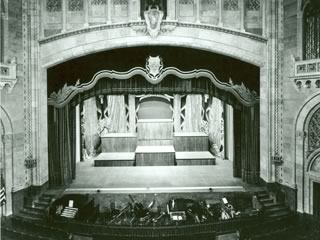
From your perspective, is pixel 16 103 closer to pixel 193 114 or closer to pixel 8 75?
pixel 8 75

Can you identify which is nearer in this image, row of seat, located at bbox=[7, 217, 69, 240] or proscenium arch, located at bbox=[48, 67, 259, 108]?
row of seat, located at bbox=[7, 217, 69, 240]

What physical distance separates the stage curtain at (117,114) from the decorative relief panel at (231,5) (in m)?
9.31

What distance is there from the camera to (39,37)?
40.2 feet

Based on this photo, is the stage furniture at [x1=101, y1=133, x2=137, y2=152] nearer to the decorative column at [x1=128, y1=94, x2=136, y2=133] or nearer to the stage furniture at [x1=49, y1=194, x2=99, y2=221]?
the decorative column at [x1=128, y1=94, x2=136, y2=133]

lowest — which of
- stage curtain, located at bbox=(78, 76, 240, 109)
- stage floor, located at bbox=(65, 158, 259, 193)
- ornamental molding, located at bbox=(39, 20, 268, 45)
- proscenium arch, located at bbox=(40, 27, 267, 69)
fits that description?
stage floor, located at bbox=(65, 158, 259, 193)

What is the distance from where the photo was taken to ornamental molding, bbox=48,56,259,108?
497 inches

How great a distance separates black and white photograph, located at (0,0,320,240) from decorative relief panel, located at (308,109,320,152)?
0.12 feet

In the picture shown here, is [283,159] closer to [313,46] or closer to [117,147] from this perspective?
[313,46]

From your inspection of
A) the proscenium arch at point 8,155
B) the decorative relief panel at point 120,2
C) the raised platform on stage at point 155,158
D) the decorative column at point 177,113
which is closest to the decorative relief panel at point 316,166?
the raised platform on stage at point 155,158

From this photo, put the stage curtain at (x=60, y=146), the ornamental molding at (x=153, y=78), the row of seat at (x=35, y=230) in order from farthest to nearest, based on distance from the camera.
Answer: the stage curtain at (x=60, y=146)
the ornamental molding at (x=153, y=78)
the row of seat at (x=35, y=230)

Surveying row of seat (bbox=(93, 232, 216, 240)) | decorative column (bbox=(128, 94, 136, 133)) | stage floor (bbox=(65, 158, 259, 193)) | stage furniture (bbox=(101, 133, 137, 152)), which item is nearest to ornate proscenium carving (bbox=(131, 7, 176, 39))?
stage floor (bbox=(65, 158, 259, 193))

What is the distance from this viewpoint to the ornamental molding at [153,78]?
41.4 feet

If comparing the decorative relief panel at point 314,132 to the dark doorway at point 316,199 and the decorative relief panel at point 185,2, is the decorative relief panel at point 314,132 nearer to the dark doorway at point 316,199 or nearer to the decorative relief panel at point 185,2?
the dark doorway at point 316,199

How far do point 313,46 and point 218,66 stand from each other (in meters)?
3.02
